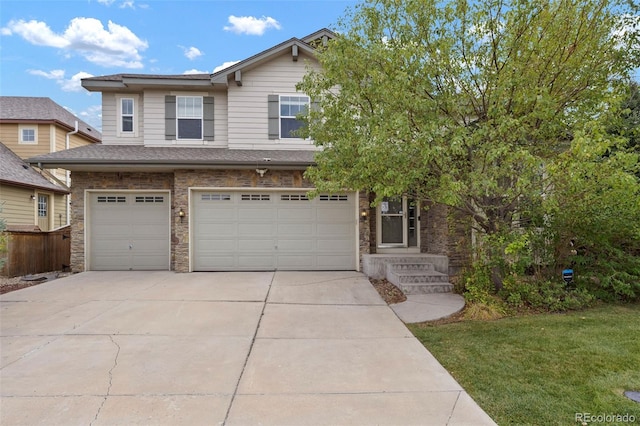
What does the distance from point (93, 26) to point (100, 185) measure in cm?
787

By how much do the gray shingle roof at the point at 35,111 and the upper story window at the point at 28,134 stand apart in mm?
429

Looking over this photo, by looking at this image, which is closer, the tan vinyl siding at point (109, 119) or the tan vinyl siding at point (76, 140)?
the tan vinyl siding at point (109, 119)

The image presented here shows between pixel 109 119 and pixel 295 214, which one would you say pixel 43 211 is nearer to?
pixel 109 119

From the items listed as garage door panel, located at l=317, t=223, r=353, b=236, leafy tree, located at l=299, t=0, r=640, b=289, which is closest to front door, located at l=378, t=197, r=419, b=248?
garage door panel, located at l=317, t=223, r=353, b=236

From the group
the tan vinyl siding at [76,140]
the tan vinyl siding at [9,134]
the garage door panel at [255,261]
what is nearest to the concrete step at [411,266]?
the garage door panel at [255,261]

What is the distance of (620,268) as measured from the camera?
638 centimetres

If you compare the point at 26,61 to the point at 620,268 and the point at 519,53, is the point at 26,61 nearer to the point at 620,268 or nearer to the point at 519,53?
the point at 519,53

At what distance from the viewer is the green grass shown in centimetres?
302

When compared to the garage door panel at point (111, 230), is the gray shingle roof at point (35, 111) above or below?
above

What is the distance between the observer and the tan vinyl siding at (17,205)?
12.7 meters

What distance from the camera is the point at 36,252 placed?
10.5 metres

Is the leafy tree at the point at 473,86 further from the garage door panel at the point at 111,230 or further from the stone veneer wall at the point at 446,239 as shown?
the garage door panel at the point at 111,230

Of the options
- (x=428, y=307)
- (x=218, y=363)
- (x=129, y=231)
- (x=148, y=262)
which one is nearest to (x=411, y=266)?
(x=428, y=307)

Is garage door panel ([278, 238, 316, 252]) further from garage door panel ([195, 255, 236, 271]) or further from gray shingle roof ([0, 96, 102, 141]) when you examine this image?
gray shingle roof ([0, 96, 102, 141])
